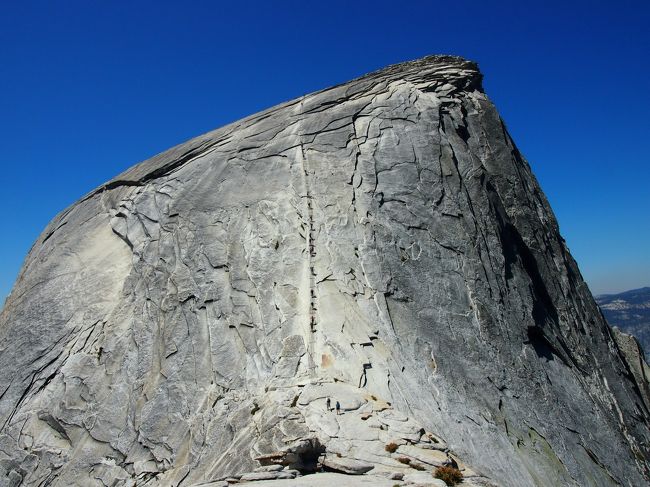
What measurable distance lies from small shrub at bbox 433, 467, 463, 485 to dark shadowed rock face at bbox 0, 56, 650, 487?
560mm

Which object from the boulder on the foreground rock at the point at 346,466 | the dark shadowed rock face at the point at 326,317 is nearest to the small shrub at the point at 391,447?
the dark shadowed rock face at the point at 326,317

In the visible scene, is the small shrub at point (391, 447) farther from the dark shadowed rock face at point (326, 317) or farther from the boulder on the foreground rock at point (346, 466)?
the boulder on the foreground rock at point (346, 466)

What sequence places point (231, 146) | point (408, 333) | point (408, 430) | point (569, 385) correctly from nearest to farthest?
point (408, 430) → point (408, 333) → point (569, 385) → point (231, 146)

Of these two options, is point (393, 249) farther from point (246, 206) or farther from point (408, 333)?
point (246, 206)

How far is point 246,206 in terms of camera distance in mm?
21156

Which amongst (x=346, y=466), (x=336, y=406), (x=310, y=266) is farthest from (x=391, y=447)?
(x=310, y=266)

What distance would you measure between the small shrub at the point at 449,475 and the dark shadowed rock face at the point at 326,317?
56 cm

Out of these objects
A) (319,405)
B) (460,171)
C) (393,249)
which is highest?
(460,171)

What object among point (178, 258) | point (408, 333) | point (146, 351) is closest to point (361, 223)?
point (408, 333)

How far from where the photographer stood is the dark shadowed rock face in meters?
15.1

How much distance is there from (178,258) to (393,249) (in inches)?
317

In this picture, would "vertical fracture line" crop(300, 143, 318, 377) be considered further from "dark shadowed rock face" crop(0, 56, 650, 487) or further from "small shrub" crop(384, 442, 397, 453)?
"small shrub" crop(384, 442, 397, 453)

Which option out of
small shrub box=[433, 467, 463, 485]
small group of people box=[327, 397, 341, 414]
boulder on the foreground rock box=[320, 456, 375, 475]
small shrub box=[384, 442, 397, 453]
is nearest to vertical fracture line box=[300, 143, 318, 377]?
small group of people box=[327, 397, 341, 414]

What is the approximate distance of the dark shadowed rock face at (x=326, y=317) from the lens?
15117mm
